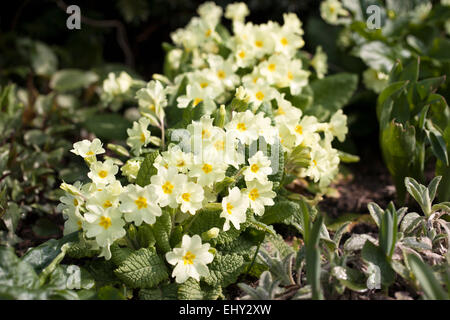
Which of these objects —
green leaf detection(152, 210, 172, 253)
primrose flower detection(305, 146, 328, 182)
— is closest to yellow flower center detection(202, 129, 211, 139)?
green leaf detection(152, 210, 172, 253)

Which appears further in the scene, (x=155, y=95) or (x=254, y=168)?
(x=155, y=95)

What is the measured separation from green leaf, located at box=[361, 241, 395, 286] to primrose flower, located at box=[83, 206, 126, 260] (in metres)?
0.87

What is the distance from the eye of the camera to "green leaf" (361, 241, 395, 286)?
1.88 meters

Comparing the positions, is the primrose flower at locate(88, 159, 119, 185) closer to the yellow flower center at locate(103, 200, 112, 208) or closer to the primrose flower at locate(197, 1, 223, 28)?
the yellow flower center at locate(103, 200, 112, 208)

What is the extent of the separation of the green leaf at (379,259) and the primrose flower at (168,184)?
70 centimetres

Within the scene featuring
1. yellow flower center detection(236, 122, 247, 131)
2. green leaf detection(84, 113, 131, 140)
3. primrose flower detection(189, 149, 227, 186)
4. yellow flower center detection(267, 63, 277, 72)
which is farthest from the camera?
green leaf detection(84, 113, 131, 140)

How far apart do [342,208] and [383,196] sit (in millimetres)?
277

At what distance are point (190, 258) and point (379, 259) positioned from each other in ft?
2.24

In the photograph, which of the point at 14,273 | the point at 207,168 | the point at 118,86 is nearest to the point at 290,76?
the point at 118,86

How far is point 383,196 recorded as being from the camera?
2973 mm

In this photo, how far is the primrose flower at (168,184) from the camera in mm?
1855

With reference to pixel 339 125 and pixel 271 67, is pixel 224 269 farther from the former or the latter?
pixel 271 67

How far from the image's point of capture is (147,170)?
2080mm
